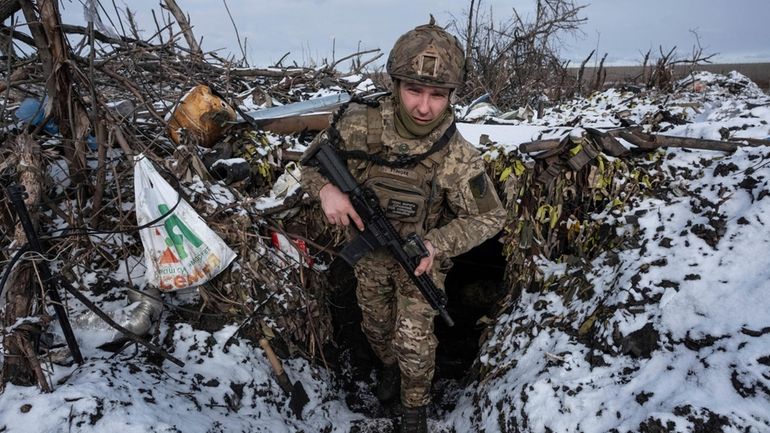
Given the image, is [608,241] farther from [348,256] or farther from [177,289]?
[177,289]

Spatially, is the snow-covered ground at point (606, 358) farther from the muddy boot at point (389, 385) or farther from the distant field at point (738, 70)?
the distant field at point (738, 70)

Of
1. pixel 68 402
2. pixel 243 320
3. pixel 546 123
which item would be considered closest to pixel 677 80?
pixel 546 123

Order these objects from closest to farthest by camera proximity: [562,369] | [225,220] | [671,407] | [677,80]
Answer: [671,407], [562,369], [225,220], [677,80]

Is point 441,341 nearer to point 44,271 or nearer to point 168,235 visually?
point 168,235

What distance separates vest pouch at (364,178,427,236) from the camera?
2.31 metres

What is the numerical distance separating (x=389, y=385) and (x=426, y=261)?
4.09ft

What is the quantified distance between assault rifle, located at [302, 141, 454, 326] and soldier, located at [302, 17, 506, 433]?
66 mm

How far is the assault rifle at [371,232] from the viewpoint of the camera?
220cm

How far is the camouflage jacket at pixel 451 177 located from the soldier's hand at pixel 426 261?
34 millimetres

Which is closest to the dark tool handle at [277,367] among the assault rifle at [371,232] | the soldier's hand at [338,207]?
the assault rifle at [371,232]

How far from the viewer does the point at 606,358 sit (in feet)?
7.11

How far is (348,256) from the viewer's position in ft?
7.69

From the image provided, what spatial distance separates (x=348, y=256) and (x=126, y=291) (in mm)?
1355

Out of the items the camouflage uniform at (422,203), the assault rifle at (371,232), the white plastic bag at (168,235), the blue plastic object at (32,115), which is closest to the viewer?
the assault rifle at (371,232)
